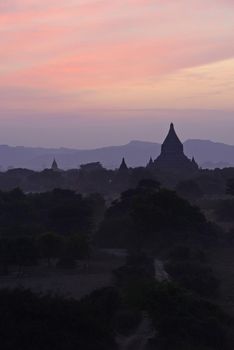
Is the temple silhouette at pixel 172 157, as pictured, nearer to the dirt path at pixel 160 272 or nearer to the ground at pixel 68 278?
the ground at pixel 68 278

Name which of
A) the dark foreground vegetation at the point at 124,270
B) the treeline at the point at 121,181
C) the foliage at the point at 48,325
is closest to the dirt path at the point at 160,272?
the dark foreground vegetation at the point at 124,270

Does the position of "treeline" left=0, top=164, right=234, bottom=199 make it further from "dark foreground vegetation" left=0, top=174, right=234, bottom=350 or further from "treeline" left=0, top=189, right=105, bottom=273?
"treeline" left=0, top=189, right=105, bottom=273

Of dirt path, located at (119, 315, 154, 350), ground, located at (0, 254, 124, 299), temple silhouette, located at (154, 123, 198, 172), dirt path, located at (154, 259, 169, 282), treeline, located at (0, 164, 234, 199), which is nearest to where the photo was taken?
dirt path, located at (119, 315, 154, 350)

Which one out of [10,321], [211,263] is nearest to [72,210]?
[211,263]

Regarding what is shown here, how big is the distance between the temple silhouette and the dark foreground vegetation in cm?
2886

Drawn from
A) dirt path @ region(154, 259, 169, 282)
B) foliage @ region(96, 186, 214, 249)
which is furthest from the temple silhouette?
dirt path @ region(154, 259, 169, 282)

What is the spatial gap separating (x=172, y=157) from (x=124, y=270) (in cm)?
6187

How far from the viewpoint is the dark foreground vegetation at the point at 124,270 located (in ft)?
55.8

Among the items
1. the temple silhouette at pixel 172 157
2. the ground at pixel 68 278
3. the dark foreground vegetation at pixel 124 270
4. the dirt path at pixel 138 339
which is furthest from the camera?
the temple silhouette at pixel 172 157

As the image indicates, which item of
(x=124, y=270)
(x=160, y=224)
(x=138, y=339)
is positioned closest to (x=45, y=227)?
(x=160, y=224)

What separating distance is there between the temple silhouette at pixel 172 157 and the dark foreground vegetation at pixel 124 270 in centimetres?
2886

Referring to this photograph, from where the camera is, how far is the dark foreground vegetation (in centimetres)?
1702

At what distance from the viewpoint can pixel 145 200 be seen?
37500 mm

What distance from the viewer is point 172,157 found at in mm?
90438
